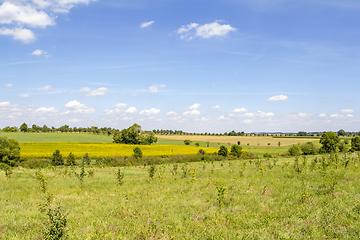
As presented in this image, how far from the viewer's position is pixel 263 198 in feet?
34.7

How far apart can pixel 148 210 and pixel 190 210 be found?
5.84 feet

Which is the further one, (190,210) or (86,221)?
(190,210)

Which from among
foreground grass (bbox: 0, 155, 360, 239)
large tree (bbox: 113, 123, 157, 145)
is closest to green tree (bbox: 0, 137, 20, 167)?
foreground grass (bbox: 0, 155, 360, 239)

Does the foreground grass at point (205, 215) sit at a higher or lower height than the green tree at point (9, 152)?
higher

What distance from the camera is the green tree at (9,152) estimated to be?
41781 mm

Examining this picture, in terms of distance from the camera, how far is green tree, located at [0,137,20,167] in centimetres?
4178

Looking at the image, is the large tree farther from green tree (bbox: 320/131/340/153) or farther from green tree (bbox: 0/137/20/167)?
green tree (bbox: 320/131/340/153)

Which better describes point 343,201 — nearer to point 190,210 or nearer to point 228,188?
point 228,188

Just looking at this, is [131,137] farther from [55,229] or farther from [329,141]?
[55,229]

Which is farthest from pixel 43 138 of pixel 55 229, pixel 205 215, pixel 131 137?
pixel 205 215

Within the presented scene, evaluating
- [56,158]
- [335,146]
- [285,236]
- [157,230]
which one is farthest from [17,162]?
[335,146]

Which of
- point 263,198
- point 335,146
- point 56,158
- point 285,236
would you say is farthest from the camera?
point 335,146

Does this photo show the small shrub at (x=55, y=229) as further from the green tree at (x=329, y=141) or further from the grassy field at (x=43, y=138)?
the grassy field at (x=43, y=138)

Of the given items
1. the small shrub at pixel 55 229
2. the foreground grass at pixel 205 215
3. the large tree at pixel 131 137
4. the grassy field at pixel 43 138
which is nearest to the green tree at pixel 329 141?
the foreground grass at pixel 205 215
